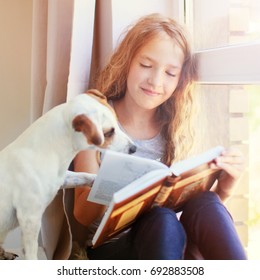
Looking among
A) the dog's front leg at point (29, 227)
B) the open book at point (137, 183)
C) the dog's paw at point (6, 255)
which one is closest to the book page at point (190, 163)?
the open book at point (137, 183)

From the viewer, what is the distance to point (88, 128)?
2.64ft

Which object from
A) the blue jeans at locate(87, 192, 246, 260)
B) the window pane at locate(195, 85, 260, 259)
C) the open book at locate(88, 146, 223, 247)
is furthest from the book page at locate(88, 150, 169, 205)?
the window pane at locate(195, 85, 260, 259)

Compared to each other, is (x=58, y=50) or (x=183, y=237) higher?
(x=58, y=50)

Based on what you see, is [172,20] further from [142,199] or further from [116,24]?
[142,199]

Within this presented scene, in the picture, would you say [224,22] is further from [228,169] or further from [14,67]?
[14,67]

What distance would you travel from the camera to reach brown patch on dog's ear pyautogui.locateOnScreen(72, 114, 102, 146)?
31.5 inches

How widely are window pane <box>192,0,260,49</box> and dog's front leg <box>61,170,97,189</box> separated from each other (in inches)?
15.6

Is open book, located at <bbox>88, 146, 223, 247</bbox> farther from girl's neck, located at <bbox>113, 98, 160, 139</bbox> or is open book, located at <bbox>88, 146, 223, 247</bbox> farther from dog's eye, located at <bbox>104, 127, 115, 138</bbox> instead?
girl's neck, located at <bbox>113, 98, 160, 139</bbox>

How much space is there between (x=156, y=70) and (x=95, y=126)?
235mm

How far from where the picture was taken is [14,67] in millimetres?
974

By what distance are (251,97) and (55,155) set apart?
46 centimetres

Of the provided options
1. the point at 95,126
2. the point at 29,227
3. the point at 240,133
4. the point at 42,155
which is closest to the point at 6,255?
the point at 29,227

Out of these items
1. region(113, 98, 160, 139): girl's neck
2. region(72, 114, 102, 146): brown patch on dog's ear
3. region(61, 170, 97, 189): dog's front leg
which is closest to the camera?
region(72, 114, 102, 146): brown patch on dog's ear

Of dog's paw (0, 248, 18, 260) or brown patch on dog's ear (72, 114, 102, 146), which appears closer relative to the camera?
brown patch on dog's ear (72, 114, 102, 146)
